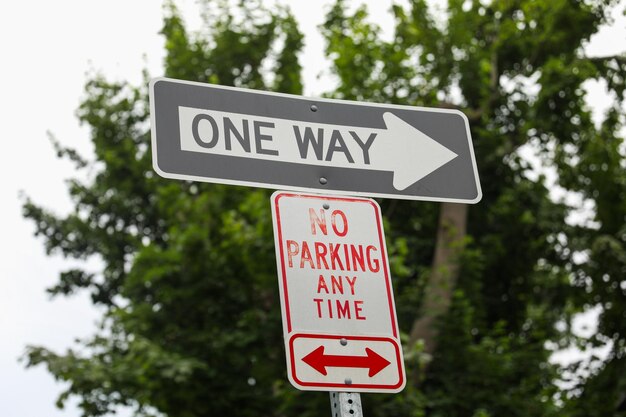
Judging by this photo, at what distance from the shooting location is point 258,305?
41.6ft

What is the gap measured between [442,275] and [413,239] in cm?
163

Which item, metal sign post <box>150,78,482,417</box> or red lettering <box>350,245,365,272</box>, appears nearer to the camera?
metal sign post <box>150,78,482,417</box>

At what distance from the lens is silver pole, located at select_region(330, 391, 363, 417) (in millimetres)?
2018

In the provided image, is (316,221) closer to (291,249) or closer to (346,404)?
(291,249)

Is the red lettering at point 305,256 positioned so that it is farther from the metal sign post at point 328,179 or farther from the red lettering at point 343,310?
the red lettering at point 343,310

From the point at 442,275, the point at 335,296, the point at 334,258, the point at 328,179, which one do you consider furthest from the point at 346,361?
the point at 442,275

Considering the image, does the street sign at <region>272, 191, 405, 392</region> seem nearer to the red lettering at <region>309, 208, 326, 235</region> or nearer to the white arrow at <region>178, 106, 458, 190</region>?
the red lettering at <region>309, 208, 326, 235</region>

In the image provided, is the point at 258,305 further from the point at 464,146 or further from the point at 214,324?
the point at 464,146

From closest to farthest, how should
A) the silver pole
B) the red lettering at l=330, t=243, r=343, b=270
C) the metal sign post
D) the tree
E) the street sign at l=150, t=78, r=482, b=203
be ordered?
the silver pole, the metal sign post, the red lettering at l=330, t=243, r=343, b=270, the street sign at l=150, t=78, r=482, b=203, the tree

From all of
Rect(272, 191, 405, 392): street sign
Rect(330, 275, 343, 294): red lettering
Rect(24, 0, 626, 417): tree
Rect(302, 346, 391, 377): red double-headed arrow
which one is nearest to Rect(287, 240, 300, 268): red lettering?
Rect(272, 191, 405, 392): street sign

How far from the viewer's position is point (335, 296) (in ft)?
7.23

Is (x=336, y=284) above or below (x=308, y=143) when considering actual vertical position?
below

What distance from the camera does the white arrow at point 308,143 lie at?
2.46 meters

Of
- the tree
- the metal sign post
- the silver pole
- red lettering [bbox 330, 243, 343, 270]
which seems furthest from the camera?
the tree
